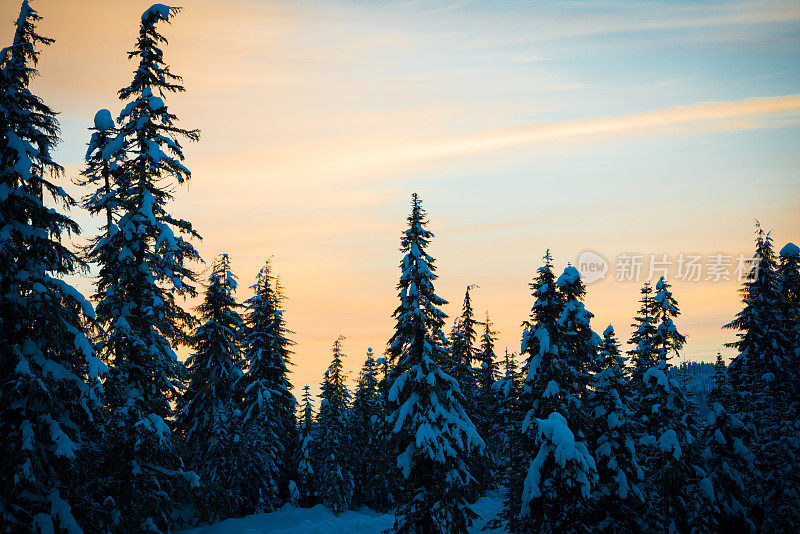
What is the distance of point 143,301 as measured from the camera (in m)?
19.5

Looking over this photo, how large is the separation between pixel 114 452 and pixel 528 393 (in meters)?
19.0

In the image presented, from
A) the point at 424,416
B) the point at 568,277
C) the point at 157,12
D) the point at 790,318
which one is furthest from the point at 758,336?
the point at 157,12

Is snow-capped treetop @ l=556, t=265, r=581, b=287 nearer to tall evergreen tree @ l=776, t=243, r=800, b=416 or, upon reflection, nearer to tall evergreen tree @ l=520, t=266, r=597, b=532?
tall evergreen tree @ l=520, t=266, r=597, b=532

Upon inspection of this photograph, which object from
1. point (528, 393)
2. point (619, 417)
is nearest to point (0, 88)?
point (528, 393)

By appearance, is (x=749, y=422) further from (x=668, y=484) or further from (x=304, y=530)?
(x=304, y=530)

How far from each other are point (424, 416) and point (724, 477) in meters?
17.0

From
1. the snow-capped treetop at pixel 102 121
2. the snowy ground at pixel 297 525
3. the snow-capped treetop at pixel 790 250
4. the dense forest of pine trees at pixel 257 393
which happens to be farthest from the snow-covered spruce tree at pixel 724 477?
the snow-capped treetop at pixel 102 121

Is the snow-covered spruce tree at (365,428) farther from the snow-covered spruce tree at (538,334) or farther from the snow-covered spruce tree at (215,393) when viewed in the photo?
the snow-covered spruce tree at (538,334)

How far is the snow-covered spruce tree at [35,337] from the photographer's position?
46.3 ft

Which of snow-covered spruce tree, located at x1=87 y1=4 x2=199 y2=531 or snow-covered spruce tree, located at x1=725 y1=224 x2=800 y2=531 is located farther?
snow-covered spruce tree, located at x1=725 y1=224 x2=800 y2=531

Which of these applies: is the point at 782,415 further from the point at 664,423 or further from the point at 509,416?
the point at 509,416

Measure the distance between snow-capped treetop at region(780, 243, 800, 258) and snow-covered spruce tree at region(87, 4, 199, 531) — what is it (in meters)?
33.1

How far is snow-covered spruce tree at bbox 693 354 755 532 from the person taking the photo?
98.8 ft

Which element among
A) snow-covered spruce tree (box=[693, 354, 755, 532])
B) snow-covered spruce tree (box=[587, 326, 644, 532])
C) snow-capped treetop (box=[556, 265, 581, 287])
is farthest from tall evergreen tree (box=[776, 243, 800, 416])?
snow-capped treetop (box=[556, 265, 581, 287])
